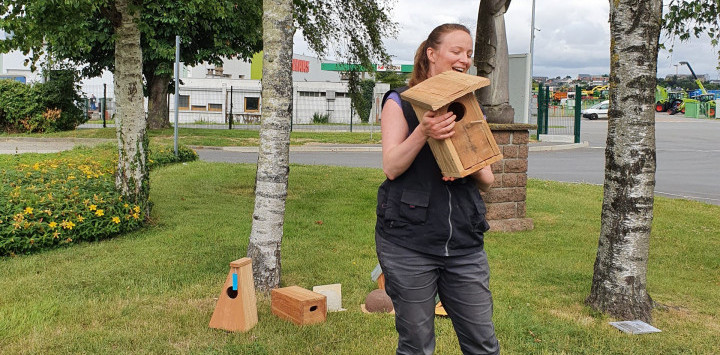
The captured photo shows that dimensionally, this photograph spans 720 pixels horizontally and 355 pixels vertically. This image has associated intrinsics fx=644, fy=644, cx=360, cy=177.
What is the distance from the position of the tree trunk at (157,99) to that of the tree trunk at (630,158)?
21100 millimetres

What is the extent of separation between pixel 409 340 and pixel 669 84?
65463mm

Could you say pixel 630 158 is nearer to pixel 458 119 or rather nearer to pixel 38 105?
pixel 458 119

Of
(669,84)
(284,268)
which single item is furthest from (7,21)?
(669,84)

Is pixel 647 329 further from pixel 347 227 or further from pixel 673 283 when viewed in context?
pixel 347 227

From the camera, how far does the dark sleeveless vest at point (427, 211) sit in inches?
103

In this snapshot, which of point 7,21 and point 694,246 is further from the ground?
point 7,21

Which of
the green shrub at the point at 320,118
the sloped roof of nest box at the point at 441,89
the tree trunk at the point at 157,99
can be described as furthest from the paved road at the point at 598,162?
the green shrub at the point at 320,118

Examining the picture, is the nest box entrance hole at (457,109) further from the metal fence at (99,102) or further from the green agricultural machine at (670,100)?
the green agricultural machine at (670,100)

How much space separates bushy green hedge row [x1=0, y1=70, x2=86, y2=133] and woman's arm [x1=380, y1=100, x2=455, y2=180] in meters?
23.6

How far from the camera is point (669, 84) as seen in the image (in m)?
60.7

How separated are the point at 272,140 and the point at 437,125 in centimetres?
269

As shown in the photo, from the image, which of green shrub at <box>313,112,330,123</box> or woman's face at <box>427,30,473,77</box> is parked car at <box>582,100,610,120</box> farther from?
woman's face at <box>427,30,473,77</box>

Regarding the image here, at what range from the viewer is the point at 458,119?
269 centimetres

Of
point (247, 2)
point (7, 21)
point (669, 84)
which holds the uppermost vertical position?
point (669, 84)
